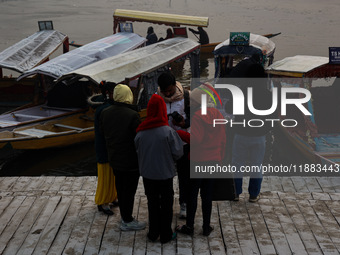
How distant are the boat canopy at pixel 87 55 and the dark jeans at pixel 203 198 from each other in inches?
281

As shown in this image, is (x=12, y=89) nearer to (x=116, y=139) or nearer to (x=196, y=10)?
(x=116, y=139)

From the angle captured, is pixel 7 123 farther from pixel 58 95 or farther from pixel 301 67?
pixel 301 67

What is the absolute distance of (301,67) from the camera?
9.09 meters

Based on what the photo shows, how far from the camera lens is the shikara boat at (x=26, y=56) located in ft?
43.2

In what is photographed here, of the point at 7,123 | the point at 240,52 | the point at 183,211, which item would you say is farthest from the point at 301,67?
the point at 7,123

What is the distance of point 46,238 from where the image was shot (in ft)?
14.5

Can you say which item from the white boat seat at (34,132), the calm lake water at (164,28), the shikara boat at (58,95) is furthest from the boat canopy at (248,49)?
the white boat seat at (34,132)

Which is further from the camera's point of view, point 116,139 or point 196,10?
point 196,10

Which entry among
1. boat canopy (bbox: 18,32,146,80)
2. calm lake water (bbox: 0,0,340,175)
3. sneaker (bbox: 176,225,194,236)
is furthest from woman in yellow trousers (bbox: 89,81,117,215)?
boat canopy (bbox: 18,32,146,80)

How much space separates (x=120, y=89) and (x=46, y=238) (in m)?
1.80

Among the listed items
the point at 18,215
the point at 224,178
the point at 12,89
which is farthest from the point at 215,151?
the point at 12,89

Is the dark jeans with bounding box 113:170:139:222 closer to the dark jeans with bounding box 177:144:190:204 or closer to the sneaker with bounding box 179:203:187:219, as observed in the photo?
the dark jeans with bounding box 177:144:190:204

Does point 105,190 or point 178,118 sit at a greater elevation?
point 178,118

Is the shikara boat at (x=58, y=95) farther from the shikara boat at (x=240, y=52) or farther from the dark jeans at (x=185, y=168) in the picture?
the dark jeans at (x=185, y=168)
